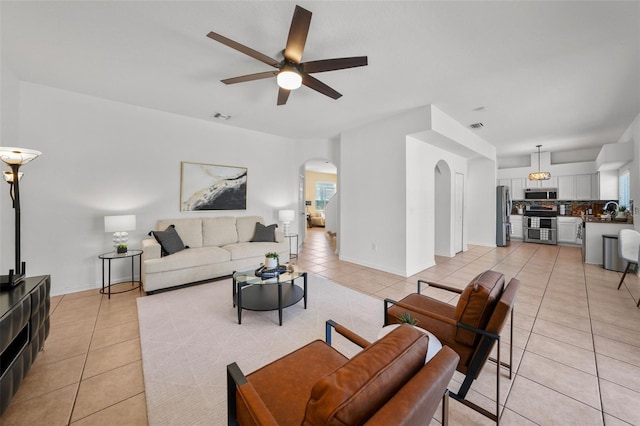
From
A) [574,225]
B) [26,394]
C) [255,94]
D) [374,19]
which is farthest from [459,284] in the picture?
[574,225]

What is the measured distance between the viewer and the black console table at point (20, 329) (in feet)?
4.48

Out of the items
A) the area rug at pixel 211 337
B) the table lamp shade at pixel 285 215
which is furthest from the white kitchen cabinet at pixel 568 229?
the table lamp shade at pixel 285 215

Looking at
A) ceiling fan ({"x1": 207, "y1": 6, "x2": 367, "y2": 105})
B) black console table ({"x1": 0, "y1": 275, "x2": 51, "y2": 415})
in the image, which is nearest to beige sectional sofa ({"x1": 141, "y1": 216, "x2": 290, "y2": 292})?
black console table ({"x1": 0, "y1": 275, "x2": 51, "y2": 415})

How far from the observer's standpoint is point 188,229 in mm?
4301

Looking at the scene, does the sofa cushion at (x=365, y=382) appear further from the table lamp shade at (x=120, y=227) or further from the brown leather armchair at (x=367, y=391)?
the table lamp shade at (x=120, y=227)

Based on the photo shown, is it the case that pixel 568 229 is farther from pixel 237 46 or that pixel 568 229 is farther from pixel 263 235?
pixel 237 46

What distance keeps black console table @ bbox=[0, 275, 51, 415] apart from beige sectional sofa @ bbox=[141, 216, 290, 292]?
1.44 meters

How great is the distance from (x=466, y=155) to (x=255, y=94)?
511 centimetres

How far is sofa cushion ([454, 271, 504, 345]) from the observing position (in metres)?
1.48

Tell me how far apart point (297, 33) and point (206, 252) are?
10.6 ft

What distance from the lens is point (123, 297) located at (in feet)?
11.0

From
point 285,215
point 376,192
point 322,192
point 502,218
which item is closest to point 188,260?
point 285,215

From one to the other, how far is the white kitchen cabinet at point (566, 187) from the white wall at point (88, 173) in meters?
9.69

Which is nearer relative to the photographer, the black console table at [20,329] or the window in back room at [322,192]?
the black console table at [20,329]
